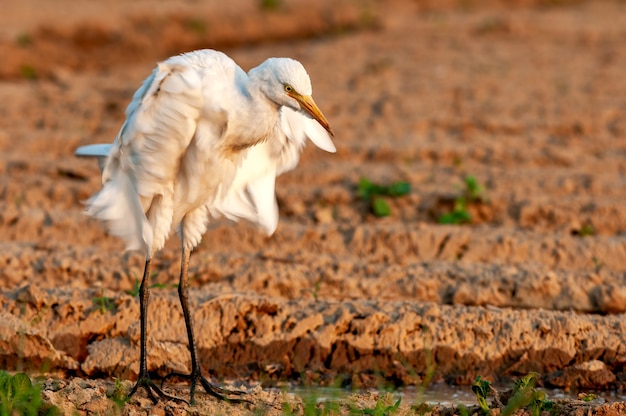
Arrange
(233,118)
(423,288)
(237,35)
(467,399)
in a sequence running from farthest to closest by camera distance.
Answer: (237,35) → (423,288) → (467,399) → (233,118)

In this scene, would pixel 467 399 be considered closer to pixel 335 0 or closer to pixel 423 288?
pixel 423 288

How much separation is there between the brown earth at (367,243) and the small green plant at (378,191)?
0.27 ft

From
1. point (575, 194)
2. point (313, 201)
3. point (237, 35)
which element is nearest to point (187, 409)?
point (313, 201)

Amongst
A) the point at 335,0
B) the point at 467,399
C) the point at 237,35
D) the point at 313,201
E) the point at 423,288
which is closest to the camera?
the point at 467,399

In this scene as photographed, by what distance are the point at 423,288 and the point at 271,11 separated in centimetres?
939

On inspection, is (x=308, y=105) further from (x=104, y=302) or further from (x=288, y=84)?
(x=104, y=302)

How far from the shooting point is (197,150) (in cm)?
475

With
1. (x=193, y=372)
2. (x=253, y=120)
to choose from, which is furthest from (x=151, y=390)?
(x=253, y=120)

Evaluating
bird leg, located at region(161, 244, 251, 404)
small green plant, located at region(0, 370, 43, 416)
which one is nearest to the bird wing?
bird leg, located at region(161, 244, 251, 404)

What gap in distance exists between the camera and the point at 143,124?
4.68 meters

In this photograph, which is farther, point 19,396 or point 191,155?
point 191,155

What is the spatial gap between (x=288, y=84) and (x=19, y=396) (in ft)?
5.62

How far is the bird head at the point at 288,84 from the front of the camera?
14.7 ft

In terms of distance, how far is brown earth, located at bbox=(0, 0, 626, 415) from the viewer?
5.62m
